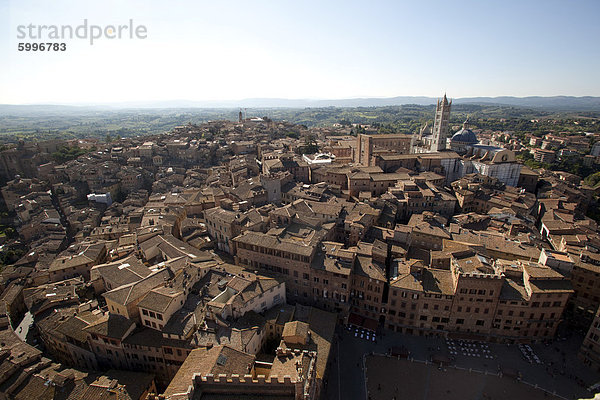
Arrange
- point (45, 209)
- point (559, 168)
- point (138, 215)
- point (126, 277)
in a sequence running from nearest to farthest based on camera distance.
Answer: point (126, 277), point (138, 215), point (45, 209), point (559, 168)

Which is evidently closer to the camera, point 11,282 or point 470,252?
point 470,252

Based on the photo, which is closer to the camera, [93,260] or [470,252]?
[470,252]

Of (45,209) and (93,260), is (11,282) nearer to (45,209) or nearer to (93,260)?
(93,260)

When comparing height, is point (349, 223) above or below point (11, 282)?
above

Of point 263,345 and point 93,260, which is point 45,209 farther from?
point 263,345

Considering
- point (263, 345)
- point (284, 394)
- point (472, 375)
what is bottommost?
point (472, 375)

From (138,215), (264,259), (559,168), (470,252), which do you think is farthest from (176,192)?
(559,168)

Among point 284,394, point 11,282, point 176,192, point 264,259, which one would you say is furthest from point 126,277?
point 176,192

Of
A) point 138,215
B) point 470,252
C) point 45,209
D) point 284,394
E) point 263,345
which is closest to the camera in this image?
point 284,394

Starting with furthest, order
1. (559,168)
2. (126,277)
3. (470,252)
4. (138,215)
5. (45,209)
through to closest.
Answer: (559,168)
(45,209)
(138,215)
(470,252)
(126,277)
